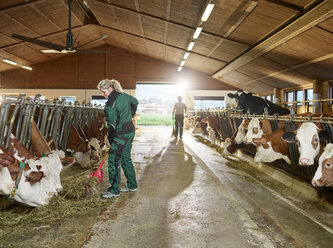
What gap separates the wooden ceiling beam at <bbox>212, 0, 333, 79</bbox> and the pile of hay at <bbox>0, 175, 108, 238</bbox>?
21.0 feet

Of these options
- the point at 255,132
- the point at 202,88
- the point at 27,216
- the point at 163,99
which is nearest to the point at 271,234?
the point at 27,216

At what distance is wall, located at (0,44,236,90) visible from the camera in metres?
23.0

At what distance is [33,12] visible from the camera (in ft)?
44.4

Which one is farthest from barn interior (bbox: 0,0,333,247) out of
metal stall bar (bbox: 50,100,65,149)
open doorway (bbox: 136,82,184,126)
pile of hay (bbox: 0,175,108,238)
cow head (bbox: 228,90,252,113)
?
open doorway (bbox: 136,82,184,126)

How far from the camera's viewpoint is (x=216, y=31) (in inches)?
456

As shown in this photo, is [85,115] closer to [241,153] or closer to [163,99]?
[241,153]

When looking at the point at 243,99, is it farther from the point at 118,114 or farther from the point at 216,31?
the point at 118,114

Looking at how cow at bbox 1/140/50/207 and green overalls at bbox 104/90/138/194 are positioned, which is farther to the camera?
green overalls at bbox 104/90/138/194

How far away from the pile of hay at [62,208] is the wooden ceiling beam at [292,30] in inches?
252

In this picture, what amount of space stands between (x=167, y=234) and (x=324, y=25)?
7234 millimetres

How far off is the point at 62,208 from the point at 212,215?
1792 millimetres

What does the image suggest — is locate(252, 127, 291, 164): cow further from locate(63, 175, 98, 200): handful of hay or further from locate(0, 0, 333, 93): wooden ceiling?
locate(0, 0, 333, 93): wooden ceiling

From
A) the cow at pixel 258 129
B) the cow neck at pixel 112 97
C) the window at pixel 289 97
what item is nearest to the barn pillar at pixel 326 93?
the window at pixel 289 97

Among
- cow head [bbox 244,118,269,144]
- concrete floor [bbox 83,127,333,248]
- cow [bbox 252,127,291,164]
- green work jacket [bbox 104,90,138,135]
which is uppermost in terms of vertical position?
green work jacket [bbox 104,90,138,135]
